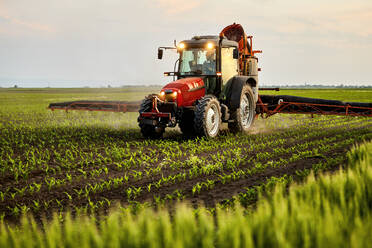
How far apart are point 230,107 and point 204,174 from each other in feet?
15.9

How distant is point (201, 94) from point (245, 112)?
86.8 inches

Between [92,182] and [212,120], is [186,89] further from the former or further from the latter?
[92,182]

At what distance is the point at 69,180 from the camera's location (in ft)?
20.5

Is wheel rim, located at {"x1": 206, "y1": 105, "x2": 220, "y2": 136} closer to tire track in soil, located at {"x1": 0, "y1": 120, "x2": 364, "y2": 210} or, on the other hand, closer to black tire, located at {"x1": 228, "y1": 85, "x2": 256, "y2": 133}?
black tire, located at {"x1": 228, "y1": 85, "x2": 256, "y2": 133}

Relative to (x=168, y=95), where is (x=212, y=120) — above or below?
below

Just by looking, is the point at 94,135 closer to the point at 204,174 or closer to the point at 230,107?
the point at 230,107

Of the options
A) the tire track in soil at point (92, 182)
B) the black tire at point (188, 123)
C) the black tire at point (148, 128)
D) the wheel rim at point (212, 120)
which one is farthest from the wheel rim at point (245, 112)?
the tire track in soil at point (92, 182)

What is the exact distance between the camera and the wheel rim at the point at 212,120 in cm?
1009

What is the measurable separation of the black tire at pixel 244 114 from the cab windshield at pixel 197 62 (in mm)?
1378

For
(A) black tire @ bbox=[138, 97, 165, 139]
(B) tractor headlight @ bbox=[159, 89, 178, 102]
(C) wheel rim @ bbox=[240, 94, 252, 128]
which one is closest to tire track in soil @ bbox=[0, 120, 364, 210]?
(B) tractor headlight @ bbox=[159, 89, 178, 102]

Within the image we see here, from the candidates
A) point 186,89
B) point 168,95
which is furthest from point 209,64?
point 168,95

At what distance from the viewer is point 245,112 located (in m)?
12.2

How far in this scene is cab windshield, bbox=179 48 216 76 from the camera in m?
10.6

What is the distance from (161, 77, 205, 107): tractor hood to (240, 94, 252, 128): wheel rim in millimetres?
2025
